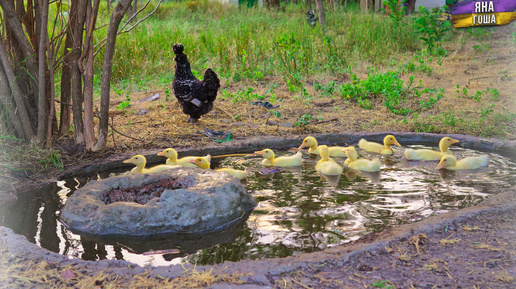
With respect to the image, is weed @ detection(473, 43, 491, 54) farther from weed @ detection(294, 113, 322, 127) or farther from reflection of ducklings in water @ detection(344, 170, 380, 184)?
reflection of ducklings in water @ detection(344, 170, 380, 184)

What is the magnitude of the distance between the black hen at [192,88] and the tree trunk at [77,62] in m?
1.93

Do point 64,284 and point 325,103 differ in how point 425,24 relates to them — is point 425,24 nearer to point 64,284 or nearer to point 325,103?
point 325,103

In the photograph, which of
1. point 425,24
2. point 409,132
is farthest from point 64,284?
point 425,24

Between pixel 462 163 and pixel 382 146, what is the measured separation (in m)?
1.12

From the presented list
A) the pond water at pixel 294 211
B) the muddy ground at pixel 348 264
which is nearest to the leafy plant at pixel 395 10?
the pond water at pixel 294 211

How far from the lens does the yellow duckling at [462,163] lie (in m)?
5.60

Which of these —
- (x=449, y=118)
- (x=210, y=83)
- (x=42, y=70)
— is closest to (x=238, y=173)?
(x=42, y=70)

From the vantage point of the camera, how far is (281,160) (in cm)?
592

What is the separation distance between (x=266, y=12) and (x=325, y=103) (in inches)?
426

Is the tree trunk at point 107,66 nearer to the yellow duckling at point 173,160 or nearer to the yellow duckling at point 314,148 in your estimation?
the yellow duckling at point 173,160

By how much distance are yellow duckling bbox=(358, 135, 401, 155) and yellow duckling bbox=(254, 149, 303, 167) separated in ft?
3.54

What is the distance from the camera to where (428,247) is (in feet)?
11.3

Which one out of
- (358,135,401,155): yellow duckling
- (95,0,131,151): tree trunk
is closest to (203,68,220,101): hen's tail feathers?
(95,0,131,151): tree trunk

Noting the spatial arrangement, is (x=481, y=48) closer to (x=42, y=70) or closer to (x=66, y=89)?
(x=66, y=89)
